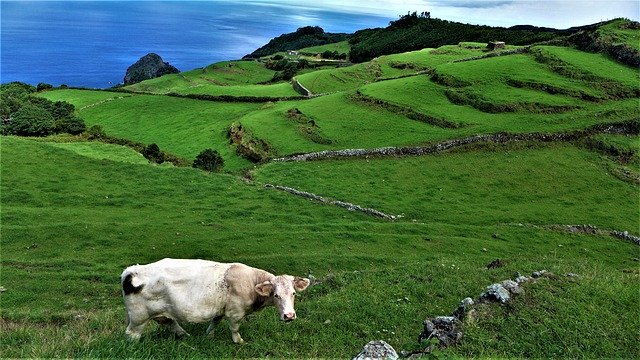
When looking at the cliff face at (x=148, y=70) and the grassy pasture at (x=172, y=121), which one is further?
the cliff face at (x=148, y=70)

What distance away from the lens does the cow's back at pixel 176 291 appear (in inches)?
360

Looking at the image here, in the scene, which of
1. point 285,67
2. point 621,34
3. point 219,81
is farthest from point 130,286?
point 285,67

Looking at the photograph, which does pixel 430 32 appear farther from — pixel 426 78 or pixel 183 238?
pixel 183 238

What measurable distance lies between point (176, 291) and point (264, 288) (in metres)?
1.81

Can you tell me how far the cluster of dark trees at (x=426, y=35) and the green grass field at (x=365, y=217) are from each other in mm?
70367

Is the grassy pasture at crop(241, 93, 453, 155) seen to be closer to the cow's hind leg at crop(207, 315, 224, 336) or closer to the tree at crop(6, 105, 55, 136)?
the tree at crop(6, 105, 55, 136)

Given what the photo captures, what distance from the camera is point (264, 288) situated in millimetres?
9555

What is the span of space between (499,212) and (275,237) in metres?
18.0

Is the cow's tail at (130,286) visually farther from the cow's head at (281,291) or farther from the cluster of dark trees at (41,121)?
the cluster of dark trees at (41,121)

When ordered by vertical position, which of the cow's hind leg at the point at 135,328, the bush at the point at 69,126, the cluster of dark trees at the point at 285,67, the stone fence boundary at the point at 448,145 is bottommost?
the stone fence boundary at the point at 448,145

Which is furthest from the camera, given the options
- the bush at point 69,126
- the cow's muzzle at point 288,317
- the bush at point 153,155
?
the bush at point 69,126

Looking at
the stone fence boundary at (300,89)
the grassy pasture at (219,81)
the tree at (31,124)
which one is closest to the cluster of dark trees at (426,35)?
the grassy pasture at (219,81)

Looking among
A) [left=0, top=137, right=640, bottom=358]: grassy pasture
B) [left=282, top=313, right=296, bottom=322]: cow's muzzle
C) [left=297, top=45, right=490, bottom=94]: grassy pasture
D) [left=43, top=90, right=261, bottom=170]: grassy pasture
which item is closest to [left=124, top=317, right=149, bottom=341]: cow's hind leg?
[left=0, top=137, right=640, bottom=358]: grassy pasture

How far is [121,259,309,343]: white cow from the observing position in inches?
360
